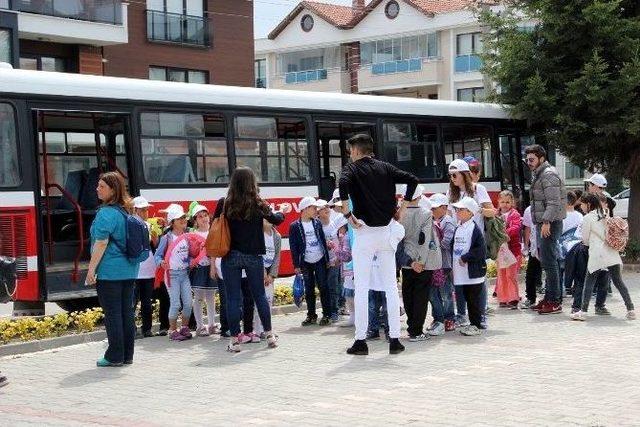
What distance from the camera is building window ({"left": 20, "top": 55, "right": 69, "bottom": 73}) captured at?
3073 centimetres

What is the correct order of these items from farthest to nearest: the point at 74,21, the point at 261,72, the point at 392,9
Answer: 1. the point at 261,72
2. the point at 392,9
3. the point at 74,21

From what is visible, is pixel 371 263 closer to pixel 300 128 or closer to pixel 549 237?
pixel 549 237

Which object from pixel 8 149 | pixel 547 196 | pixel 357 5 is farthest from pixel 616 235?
pixel 357 5

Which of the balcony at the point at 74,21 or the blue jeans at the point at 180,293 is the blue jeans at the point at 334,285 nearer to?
the blue jeans at the point at 180,293

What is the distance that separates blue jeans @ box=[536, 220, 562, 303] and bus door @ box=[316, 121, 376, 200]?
526 cm

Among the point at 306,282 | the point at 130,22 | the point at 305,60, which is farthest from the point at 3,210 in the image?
the point at 305,60

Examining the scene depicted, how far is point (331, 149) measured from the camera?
1744 centimetres

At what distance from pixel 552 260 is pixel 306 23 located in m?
56.7

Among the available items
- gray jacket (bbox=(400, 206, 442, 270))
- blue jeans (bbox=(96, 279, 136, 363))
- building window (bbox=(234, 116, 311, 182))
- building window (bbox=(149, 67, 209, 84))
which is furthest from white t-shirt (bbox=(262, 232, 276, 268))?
building window (bbox=(149, 67, 209, 84))

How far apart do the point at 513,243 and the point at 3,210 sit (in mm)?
6332

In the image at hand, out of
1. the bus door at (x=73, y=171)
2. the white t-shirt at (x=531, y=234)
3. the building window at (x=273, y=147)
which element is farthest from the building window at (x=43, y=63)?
the white t-shirt at (x=531, y=234)

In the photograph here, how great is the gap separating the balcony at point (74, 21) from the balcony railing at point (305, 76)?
3428cm

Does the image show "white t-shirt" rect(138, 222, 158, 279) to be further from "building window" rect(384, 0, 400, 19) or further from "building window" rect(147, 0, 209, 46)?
"building window" rect(384, 0, 400, 19)

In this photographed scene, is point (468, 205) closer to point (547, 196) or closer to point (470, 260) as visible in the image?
point (470, 260)
